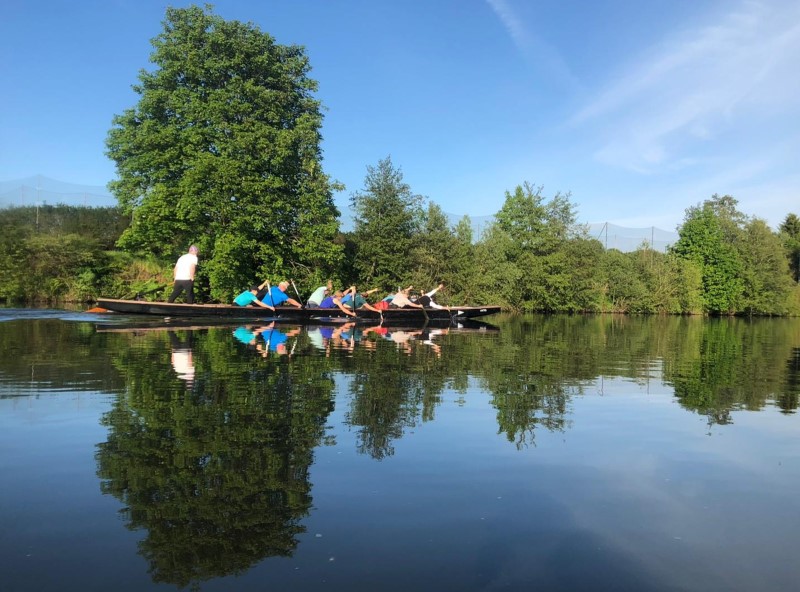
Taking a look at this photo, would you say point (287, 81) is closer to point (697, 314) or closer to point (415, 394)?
point (415, 394)

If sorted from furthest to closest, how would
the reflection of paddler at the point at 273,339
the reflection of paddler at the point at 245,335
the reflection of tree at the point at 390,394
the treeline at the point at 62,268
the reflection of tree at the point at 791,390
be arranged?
the treeline at the point at 62,268 → the reflection of paddler at the point at 245,335 → the reflection of paddler at the point at 273,339 → the reflection of tree at the point at 791,390 → the reflection of tree at the point at 390,394

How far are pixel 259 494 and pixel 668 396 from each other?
23.8 ft

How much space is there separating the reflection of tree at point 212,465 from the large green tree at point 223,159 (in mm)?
19430

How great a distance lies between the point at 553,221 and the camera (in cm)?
5106

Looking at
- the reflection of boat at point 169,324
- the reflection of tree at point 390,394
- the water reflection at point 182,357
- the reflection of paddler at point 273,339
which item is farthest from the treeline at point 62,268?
the reflection of tree at point 390,394

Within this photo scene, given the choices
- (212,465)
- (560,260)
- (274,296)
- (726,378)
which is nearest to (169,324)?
(274,296)

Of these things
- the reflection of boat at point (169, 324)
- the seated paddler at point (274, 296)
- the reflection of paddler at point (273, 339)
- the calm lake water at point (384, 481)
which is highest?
the seated paddler at point (274, 296)

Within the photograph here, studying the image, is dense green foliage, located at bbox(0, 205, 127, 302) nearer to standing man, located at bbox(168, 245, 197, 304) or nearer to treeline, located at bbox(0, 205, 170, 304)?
treeline, located at bbox(0, 205, 170, 304)

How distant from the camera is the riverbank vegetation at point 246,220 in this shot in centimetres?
2764

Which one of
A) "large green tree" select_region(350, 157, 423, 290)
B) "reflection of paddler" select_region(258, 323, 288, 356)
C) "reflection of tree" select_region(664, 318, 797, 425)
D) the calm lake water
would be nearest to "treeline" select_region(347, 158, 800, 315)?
"large green tree" select_region(350, 157, 423, 290)

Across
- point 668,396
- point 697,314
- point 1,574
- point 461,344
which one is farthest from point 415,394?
point 697,314

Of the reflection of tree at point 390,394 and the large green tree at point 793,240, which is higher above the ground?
the large green tree at point 793,240

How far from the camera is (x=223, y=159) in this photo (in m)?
26.9

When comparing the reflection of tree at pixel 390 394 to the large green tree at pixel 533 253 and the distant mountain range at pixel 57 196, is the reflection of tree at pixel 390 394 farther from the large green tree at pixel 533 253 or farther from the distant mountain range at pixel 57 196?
the large green tree at pixel 533 253
